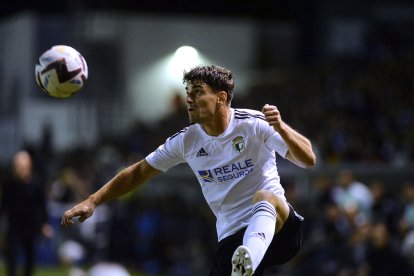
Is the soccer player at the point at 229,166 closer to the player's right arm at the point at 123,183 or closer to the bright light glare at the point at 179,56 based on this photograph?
the player's right arm at the point at 123,183

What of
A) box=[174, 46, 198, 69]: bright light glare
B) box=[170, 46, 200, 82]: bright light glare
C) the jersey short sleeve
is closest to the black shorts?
the jersey short sleeve

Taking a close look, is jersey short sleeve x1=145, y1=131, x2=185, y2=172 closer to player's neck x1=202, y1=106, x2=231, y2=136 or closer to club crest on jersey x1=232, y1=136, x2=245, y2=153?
player's neck x1=202, y1=106, x2=231, y2=136

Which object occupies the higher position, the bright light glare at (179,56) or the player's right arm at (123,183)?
the player's right arm at (123,183)

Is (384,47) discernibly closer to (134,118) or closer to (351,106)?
(351,106)

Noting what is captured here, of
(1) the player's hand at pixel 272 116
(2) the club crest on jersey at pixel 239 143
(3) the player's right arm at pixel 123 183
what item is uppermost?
(1) the player's hand at pixel 272 116

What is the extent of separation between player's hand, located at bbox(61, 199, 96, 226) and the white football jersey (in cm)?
82

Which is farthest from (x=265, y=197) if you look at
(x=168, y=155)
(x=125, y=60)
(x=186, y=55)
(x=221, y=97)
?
(x=125, y=60)

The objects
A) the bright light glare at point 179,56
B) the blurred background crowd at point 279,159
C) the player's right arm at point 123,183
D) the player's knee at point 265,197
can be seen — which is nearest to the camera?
the player's knee at point 265,197

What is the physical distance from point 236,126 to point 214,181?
482mm

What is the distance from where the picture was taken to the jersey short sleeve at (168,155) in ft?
26.3

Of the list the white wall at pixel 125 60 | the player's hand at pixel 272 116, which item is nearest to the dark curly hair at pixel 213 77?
the player's hand at pixel 272 116

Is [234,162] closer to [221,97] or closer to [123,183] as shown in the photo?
[221,97]

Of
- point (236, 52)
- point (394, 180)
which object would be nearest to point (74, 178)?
point (394, 180)

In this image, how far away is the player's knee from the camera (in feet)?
24.7
